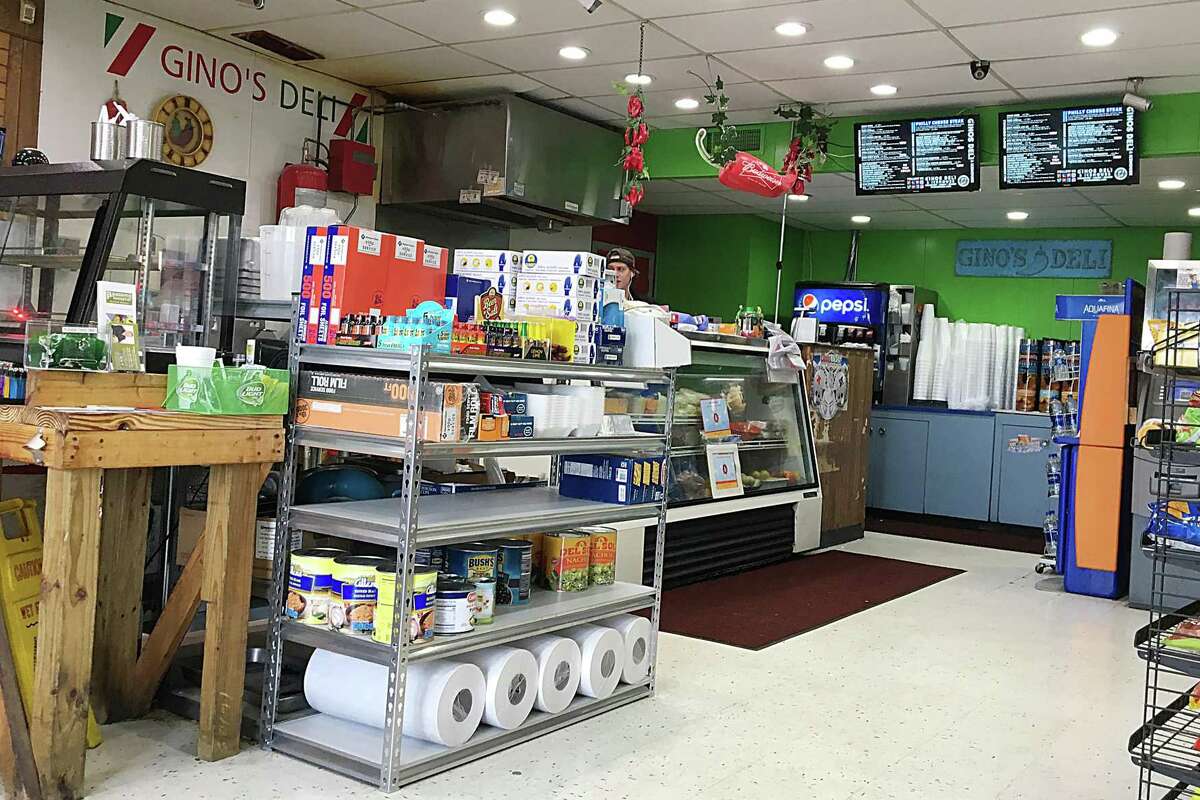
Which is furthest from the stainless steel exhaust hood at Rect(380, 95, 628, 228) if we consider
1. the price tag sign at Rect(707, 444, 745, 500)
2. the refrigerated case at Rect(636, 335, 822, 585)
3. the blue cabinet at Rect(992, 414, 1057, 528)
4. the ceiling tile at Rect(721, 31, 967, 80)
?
the blue cabinet at Rect(992, 414, 1057, 528)

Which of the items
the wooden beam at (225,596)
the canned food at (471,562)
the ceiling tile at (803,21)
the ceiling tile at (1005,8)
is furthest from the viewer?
the ceiling tile at (803,21)

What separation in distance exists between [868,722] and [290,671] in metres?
2.02

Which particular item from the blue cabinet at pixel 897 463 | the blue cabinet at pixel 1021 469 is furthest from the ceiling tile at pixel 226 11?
the blue cabinet at pixel 1021 469

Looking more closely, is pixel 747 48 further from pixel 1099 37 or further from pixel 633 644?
pixel 633 644

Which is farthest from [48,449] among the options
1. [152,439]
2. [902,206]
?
[902,206]

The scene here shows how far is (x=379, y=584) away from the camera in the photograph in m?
3.09

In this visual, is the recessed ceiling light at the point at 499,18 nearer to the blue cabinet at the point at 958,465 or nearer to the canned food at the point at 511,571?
the canned food at the point at 511,571

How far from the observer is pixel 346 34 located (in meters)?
5.80

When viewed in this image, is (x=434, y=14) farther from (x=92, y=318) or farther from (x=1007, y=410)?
(x=1007, y=410)

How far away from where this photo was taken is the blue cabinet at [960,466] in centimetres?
935

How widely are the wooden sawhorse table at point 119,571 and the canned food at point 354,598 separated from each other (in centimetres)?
27

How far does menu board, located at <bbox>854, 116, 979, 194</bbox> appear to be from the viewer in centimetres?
669

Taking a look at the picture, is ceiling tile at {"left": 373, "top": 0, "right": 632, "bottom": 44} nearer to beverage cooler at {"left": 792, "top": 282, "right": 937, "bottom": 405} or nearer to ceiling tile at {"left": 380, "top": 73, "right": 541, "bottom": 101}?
ceiling tile at {"left": 380, "top": 73, "right": 541, "bottom": 101}

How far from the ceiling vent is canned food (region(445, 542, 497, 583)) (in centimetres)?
364
